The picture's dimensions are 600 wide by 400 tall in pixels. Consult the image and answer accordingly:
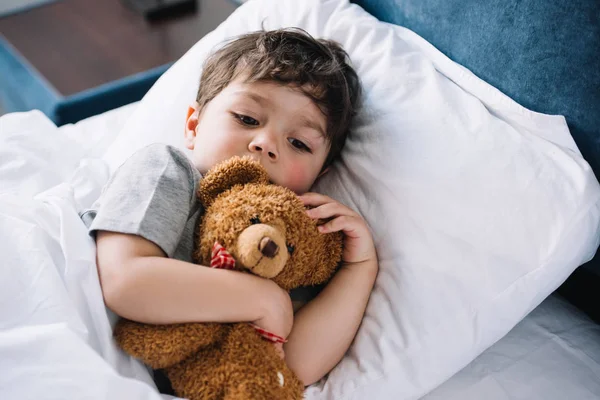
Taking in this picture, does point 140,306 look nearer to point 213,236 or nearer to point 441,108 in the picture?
point 213,236

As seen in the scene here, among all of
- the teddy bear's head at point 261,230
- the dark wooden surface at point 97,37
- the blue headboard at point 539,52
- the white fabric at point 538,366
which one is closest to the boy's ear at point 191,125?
the teddy bear's head at point 261,230

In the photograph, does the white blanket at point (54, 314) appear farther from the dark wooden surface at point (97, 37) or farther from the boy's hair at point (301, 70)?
the dark wooden surface at point (97, 37)

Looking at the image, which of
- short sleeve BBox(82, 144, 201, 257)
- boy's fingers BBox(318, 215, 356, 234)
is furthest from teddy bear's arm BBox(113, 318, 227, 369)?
boy's fingers BBox(318, 215, 356, 234)

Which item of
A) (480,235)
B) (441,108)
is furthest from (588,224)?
(441,108)

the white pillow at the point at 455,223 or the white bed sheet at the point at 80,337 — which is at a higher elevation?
the white pillow at the point at 455,223

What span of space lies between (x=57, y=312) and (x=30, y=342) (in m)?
0.05

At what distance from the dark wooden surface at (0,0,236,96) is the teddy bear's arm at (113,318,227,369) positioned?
122 cm

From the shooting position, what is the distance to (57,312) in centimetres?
71

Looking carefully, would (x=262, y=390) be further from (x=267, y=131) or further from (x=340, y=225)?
(x=267, y=131)

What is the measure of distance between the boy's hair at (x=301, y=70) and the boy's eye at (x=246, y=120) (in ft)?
0.21

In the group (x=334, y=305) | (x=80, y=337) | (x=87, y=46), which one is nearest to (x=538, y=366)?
(x=334, y=305)

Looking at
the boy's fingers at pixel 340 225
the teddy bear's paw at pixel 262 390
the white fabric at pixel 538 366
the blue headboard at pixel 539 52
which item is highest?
the blue headboard at pixel 539 52

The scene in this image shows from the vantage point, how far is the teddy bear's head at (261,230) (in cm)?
70

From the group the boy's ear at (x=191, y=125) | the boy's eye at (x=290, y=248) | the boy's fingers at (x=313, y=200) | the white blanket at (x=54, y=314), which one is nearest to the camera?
the white blanket at (x=54, y=314)
